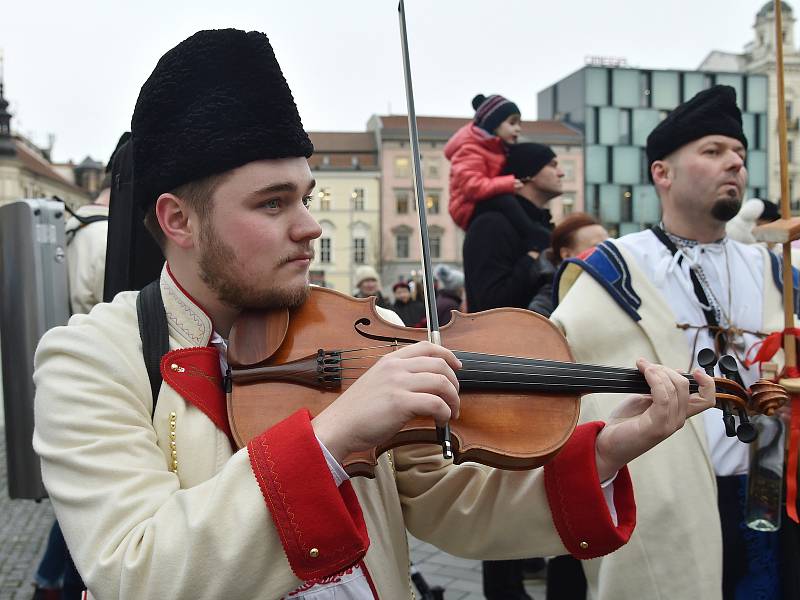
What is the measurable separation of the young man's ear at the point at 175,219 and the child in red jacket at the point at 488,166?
3.05 m

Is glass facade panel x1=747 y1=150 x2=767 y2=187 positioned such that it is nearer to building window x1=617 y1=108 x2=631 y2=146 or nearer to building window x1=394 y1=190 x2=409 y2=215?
building window x1=617 y1=108 x2=631 y2=146

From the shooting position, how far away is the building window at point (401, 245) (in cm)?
5100

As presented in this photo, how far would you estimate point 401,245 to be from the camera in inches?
2018

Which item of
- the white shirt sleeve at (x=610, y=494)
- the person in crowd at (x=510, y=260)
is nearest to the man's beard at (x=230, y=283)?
the white shirt sleeve at (x=610, y=494)

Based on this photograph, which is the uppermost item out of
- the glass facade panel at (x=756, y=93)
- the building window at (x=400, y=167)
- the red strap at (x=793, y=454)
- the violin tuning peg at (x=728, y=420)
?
the glass facade panel at (x=756, y=93)

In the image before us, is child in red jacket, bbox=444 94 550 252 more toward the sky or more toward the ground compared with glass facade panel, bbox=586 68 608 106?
more toward the ground

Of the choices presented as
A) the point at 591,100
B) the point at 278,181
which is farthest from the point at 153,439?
the point at 591,100

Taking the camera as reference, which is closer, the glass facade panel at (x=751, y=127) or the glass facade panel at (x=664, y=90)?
the glass facade panel at (x=664, y=90)

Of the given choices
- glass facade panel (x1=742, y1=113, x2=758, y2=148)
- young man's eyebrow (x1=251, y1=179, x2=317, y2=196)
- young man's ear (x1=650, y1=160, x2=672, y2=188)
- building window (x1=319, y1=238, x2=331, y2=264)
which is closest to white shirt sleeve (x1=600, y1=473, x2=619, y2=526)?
young man's eyebrow (x1=251, y1=179, x2=317, y2=196)

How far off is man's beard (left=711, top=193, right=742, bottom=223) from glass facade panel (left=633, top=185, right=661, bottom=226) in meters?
49.0

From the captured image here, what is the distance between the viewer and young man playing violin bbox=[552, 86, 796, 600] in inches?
94.7

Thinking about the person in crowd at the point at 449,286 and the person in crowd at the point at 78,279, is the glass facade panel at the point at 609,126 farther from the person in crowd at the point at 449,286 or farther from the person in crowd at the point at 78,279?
the person in crowd at the point at 78,279

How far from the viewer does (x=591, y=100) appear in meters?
49.5

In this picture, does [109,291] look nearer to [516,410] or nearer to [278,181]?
[278,181]
